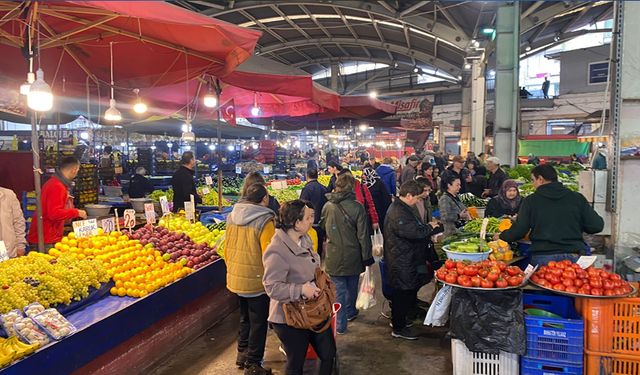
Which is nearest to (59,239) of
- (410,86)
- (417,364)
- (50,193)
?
(50,193)

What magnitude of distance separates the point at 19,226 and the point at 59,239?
700 mm

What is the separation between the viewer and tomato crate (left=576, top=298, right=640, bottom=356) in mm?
3207

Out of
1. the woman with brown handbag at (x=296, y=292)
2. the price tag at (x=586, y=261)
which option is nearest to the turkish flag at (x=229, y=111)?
the woman with brown handbag at (x=296, y=292)

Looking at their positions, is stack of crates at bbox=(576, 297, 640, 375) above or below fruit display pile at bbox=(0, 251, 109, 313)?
below

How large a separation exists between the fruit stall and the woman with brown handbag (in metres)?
1.50

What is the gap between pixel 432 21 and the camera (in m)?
18.0

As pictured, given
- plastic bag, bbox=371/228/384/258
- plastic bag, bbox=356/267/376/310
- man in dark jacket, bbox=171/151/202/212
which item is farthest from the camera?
man in dark jacket, bbox=171/151/202/212

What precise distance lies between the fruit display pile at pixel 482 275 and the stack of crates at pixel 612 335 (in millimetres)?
527

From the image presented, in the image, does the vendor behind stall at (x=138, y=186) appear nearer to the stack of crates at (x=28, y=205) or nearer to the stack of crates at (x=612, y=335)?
the stack of crates at (x=28, y=205)

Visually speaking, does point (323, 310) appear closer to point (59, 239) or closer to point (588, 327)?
point (588, 327)

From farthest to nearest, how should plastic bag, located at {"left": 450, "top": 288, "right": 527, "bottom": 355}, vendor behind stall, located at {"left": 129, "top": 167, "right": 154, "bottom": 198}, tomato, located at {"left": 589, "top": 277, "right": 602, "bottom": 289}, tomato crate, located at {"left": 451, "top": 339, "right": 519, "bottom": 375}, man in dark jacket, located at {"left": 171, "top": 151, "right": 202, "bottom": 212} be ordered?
vendor behind stall, located at {"left": 129, "top": 167, "right": 154, "bottom": 198} → man in dark jacket, located at {"left": 171, "top": 151, "right": 202, "bottom": 212} → tomato crate, located at {"left": 451, "top": 339, "right": 519, "bottom": 375} → plastic bag, located at {"left": 450, "top": 288, "right": 527, "bottom": 355} → tomato, located at {"left": 589, "top": 277, "right": 602, "bottom": 289}

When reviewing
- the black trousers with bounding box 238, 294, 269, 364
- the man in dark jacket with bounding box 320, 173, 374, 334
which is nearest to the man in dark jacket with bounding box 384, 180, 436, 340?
the man in dark jacket with bounding box 320, 173, 374, 334

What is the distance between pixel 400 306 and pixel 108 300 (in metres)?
2.90

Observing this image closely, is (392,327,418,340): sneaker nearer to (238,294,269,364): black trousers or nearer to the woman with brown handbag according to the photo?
(238,294,269,364): black trousers
